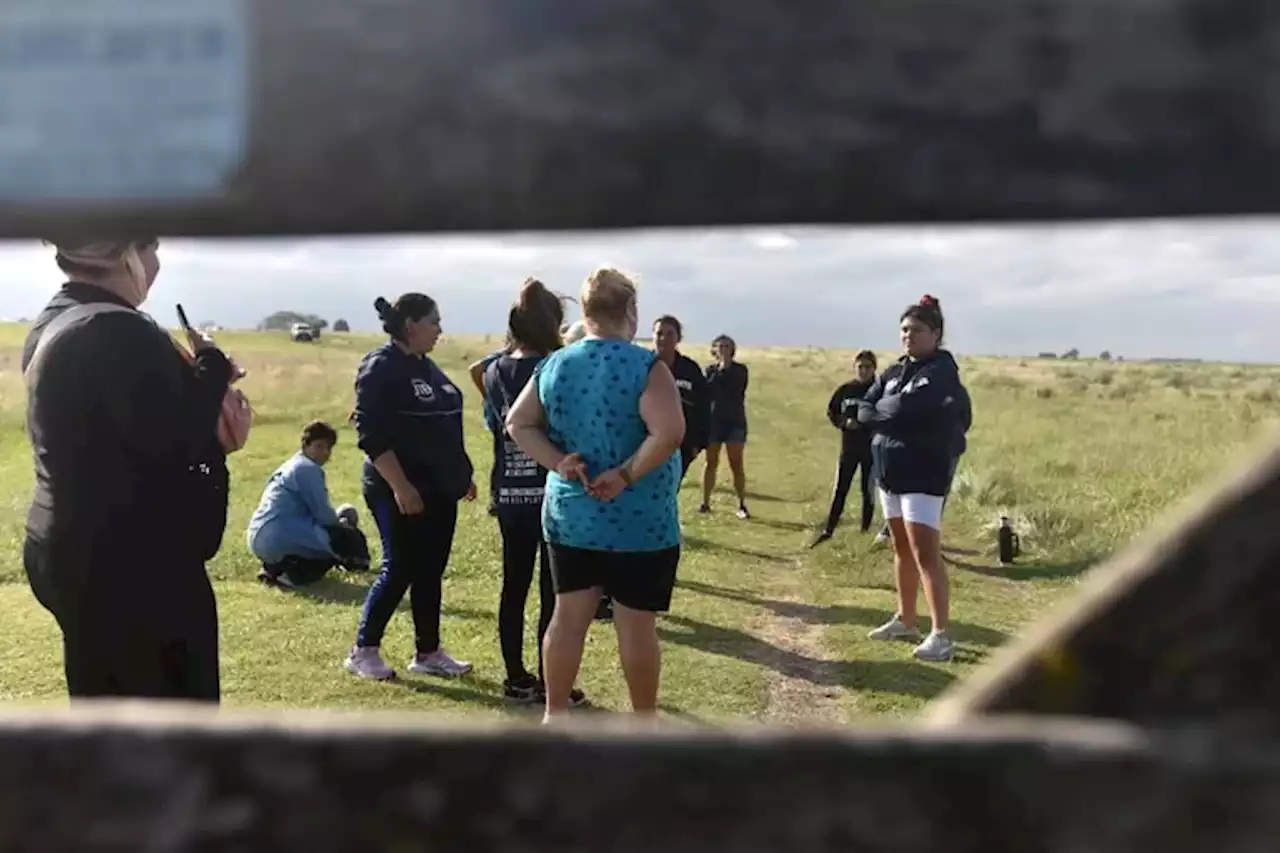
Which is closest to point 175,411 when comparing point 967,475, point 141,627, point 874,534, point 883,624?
point 141,627

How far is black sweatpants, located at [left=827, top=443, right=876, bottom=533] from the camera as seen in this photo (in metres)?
10.6

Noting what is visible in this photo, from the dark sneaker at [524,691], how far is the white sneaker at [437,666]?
547 mm

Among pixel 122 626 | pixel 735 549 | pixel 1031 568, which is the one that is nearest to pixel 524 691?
pixel 122 626

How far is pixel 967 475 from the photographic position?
16.4 meters

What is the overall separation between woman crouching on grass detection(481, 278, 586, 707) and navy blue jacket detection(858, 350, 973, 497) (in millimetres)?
1992

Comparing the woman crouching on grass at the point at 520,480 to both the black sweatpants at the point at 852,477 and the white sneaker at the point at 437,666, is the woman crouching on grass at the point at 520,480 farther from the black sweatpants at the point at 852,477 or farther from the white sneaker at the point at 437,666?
the black sweatpants at the point at 852,477

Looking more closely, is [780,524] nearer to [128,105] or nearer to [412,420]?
[412,420]

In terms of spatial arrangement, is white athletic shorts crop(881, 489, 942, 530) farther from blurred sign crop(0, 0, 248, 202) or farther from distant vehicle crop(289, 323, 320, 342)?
distant vehicle crop(289, 323, 320, 342)

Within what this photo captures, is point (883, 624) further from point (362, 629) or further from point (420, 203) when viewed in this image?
point (420, 203)

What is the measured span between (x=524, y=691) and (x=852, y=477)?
5880 mm

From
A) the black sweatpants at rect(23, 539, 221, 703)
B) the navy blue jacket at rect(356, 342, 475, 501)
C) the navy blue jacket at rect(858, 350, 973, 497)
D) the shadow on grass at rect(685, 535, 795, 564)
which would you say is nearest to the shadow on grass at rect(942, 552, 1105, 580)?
the shadow on grass at rect(685, 535, 795, 564)

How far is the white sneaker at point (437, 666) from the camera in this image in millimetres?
6148

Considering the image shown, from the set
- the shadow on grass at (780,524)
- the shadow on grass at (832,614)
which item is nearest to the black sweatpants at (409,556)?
the shadow on grass at (832,614)

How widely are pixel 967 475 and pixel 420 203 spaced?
640 inches
